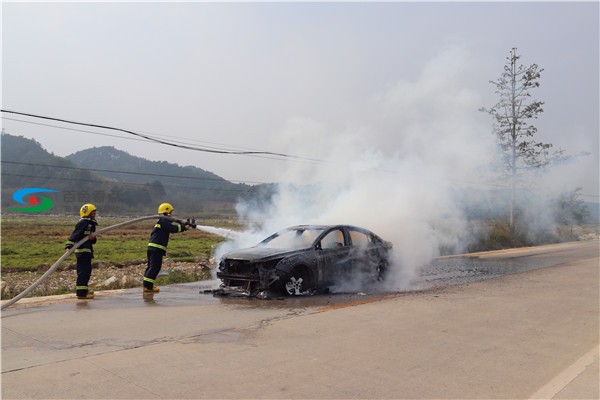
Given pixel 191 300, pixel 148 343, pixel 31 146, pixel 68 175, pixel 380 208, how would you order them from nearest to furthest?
pixel 148 343, pixel 191 300, pixel 380 208, pixel 68 175, pixel 31 146

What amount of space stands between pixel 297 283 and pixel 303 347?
12.1 feet

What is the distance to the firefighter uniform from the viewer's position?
9.87 meters

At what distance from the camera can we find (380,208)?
1509 cm

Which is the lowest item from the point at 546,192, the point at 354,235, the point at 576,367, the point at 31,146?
the point at 576,367

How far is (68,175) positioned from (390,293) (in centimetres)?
6508

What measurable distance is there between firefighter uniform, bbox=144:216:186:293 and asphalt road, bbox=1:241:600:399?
43 centimetres

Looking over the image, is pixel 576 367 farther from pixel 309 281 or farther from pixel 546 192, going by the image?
pixel 546 192

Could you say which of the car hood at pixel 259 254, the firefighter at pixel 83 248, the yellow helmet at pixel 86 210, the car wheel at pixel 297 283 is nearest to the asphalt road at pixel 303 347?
the firefighter at pixel 83 248

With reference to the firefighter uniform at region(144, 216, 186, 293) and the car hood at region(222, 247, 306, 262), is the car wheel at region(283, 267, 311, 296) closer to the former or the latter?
the car hood at region(222, 247, 306, 262)

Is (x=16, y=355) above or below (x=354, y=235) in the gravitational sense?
below

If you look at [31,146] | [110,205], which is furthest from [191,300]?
[31,146]

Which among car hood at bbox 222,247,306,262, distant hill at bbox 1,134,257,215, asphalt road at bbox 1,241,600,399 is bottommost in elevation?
asphalt road at bbox 1,241,600,399

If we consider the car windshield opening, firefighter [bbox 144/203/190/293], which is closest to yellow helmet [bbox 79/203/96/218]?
firefighter [bbox 144/203/190/293]

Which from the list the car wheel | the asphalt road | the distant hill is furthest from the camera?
the distant hill
